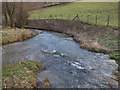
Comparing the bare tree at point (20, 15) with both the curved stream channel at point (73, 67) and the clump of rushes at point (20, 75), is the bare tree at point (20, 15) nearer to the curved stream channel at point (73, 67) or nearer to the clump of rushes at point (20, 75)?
the curved stream channel at point (73, 67)

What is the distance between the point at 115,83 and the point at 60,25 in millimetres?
20521

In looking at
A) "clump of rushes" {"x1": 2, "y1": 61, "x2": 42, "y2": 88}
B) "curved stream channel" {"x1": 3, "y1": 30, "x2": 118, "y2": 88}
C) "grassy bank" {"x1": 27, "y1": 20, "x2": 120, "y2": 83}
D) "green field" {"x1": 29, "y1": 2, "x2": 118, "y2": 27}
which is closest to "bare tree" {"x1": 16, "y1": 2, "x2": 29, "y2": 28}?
"grassy bank" {"x1": 27, "y1": 20, "x2": 120, "y2": 83}

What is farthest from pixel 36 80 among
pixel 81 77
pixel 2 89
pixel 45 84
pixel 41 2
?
pixel 41 2

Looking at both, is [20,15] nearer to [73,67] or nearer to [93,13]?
[93,13]

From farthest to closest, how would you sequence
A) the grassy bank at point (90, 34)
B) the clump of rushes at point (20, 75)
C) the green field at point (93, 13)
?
the green field at point (93, 13) < the grassy bank at point (90, 34) < the clump of rushes at point (20, 75)

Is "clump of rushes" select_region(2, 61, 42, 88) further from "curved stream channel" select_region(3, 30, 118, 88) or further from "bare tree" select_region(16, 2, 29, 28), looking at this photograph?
"bare tree" select_region(16, 2, 29, 28)

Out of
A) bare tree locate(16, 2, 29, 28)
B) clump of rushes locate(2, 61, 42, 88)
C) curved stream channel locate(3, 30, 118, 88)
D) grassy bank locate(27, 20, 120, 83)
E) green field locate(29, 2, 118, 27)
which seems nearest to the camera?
clump of rushes locate(2, 61, 42, 88)

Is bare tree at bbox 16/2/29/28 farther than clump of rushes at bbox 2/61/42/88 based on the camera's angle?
Yes

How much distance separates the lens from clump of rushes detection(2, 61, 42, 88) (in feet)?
23.9

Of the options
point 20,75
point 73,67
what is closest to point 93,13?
point 73,67

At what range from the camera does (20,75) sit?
809 centimetres

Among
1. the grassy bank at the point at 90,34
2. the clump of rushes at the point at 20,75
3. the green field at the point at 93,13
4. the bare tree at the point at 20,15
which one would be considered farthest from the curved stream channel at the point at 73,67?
the bare tree at the point at 20,15

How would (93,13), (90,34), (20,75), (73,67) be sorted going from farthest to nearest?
1. (93,13)
2. (90,34)
3. (73,67)
4. (20,75)

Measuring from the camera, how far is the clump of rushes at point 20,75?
728 centimetres
